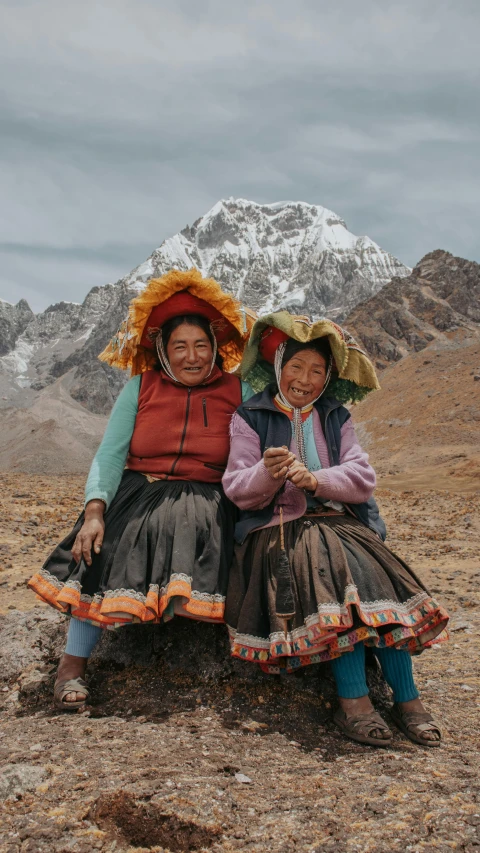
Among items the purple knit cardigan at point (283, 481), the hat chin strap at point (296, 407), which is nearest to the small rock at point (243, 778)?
the purple knit cardigan at point (283, 481)

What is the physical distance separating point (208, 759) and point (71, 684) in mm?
864

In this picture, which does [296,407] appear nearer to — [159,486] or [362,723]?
[159,486]

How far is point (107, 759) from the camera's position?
1932 mm

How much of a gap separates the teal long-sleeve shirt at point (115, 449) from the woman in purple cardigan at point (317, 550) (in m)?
0.43

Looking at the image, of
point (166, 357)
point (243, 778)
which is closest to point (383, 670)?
point (243, 778)

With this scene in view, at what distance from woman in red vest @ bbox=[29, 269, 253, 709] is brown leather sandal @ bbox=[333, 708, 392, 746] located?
683mm

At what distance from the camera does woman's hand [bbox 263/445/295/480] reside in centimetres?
245

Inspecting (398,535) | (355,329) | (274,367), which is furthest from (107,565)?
(355,329)

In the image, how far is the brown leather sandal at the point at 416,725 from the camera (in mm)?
2182

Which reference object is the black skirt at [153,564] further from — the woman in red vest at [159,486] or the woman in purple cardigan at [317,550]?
the woman in purple cardigan at [317,550]

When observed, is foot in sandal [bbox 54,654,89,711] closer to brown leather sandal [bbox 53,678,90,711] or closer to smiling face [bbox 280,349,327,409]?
brown leather sandal [bbox 53,678,90,711]

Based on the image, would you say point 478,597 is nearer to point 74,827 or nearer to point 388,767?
point 388,767

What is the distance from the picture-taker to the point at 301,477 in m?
Result: 2.48

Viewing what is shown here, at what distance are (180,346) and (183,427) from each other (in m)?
0.49
